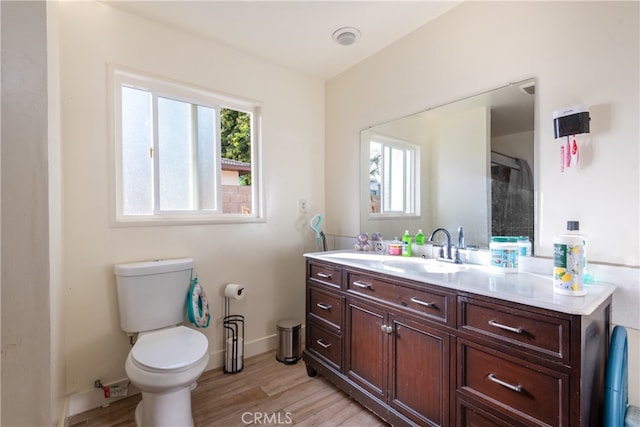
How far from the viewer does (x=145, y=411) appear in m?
1.49

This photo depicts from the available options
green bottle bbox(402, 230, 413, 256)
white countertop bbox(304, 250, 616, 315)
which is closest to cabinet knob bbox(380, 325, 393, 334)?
white countertop bbox(304, 250, 616, 315)

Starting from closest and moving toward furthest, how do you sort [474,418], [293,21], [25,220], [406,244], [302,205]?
[25,220], [474,418], [293,21], [406,244], [302,205]

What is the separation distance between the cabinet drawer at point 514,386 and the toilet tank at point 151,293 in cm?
164

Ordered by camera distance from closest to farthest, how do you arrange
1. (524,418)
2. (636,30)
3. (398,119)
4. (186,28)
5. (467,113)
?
(524,418) < (636,30) < (467,113) < (186,28) < (398,119)

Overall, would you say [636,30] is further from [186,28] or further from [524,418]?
[186,28]

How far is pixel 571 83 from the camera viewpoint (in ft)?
4.53

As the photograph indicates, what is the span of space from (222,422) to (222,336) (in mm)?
669

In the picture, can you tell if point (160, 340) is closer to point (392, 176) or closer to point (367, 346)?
point (367, 346)

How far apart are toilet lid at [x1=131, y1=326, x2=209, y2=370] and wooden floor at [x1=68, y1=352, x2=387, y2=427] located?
0.46 m

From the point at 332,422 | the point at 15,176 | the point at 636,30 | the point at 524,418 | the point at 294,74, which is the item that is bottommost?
the point at 332,422

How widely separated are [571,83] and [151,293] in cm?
248

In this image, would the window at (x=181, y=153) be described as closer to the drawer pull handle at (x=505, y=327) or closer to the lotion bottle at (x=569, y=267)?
the drawer pull handle at (x=505, y=327)

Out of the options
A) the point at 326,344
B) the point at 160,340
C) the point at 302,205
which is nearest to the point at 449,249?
the point at 326,344

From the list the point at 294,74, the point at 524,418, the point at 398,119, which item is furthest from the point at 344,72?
the point at 524,418
